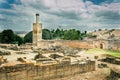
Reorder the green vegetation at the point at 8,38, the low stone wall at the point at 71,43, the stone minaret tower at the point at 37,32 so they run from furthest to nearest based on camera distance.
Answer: the green vegetation at the point at 8,38, the stone minaret tower at the point at 37,32, the low stone wall at the point at 71,43

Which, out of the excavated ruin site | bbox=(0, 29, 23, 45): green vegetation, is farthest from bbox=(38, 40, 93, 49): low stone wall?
the excavated ruin site

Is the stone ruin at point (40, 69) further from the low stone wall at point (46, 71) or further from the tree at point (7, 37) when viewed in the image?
the tree at point (7, 37)


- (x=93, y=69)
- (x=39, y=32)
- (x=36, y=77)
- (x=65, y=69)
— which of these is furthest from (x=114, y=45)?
(x=36, y=77)

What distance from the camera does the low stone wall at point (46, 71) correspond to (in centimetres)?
890

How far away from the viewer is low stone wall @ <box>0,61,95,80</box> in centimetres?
890

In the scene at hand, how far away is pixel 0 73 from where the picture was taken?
855cm

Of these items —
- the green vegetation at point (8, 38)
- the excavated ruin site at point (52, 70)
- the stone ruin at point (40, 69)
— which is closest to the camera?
the stone ruin at point (40, 69)

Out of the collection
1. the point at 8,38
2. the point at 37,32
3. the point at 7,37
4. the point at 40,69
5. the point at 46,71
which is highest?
the point at 37,32

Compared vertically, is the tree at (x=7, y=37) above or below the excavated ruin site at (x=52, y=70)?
above

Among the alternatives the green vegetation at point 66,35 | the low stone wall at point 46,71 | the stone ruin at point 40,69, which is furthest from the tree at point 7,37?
the low stone wall at point 46,71

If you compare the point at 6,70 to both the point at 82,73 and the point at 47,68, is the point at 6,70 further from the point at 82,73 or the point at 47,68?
the point at 82,73

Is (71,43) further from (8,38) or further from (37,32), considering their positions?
(8,38)

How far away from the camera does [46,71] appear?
32.9 feet

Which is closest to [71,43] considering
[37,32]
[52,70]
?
[37,32]
